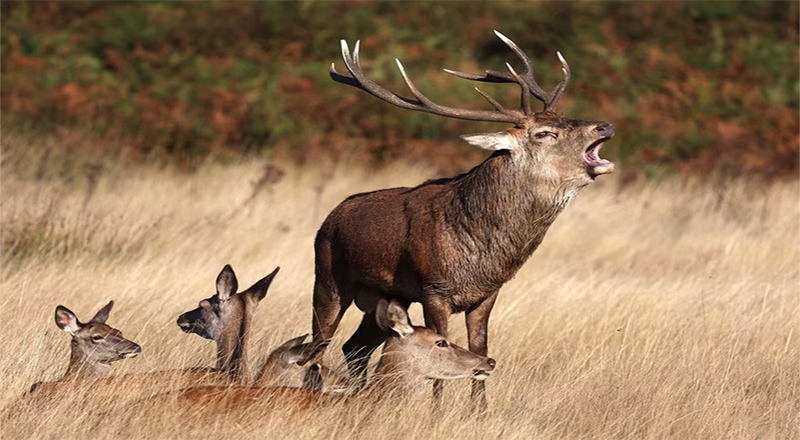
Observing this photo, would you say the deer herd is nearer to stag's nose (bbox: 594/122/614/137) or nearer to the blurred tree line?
stag's nose (bbox: 594/122/614/137)

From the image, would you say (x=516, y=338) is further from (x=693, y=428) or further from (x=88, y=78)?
(x=88, y=78)

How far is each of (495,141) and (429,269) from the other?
735mm

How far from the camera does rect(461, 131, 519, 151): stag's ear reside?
23.6ft

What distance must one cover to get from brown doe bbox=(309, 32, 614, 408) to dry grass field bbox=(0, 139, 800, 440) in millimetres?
507

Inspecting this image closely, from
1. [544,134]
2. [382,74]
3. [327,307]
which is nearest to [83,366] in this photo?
[327,307]

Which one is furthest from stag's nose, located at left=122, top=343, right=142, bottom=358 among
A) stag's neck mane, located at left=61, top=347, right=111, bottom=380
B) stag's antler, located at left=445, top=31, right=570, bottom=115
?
stag's antler, located at left=445, top=31, right=570, bottom=115

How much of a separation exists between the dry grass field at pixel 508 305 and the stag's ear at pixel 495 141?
125 cm

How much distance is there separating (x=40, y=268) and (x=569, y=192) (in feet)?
14.4

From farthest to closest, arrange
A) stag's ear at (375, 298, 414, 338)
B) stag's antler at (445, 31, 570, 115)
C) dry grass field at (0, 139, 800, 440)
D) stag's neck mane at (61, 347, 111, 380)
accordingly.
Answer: stag's antler at (445, 31, 570, 115) < stag's neck mane at (61, 347, 111, 380) < stag's ear at (375, 298, 414, 338) < dry grass field at (0, 139, 800, 440)

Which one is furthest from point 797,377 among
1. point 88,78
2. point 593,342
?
point 88,78

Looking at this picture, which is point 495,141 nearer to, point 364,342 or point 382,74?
point 364,342

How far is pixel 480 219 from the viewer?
733cm

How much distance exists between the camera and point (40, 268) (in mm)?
9961

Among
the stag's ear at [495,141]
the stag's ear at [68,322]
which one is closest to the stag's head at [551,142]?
the stag's ear at [495,141]
